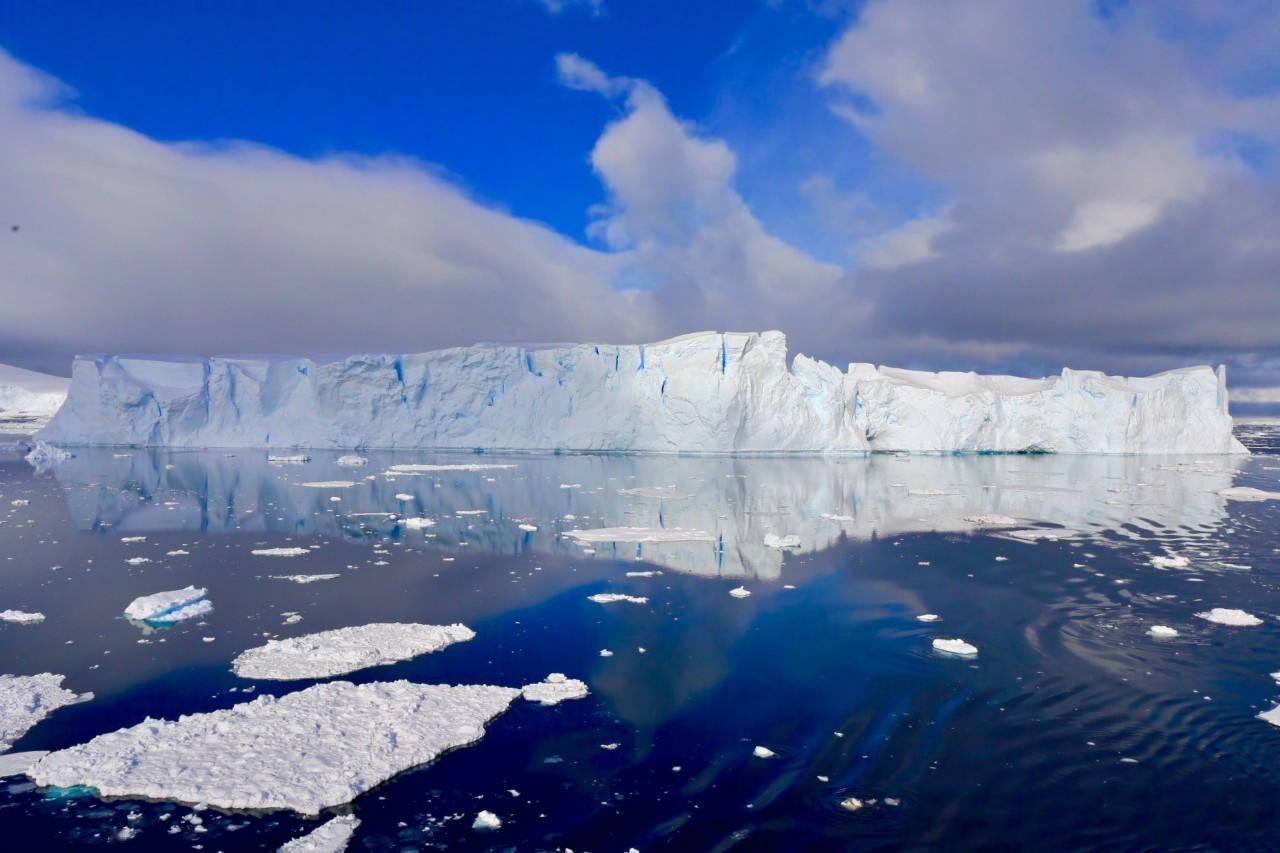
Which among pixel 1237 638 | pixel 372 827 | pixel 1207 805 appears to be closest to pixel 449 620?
pixel 372 827

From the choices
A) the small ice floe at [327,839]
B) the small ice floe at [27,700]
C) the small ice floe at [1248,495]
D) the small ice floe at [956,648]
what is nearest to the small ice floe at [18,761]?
the small ice floe at [27,700]

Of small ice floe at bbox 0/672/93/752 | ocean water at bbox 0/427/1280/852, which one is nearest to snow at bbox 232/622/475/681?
ocean water at bbox 0/427/1280/852

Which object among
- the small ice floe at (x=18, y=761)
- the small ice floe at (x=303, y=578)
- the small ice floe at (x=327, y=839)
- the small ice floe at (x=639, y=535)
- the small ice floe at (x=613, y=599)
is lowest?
the small ice floe at (x=327, y=839)

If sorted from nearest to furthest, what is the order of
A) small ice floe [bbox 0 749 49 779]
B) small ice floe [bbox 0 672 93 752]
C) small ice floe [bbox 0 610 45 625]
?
small ice floe [bbox 0 749 49 779], small ice floe [bbox 0 672 93 752], small ice floe [bbox 0 610 45 625]

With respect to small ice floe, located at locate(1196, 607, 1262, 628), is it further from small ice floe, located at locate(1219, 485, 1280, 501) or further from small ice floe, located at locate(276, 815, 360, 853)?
small ice floe, located at locate(1219, 485, 1280, 501)

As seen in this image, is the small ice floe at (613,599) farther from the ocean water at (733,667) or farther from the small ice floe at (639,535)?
the small ice floe at (639,535)

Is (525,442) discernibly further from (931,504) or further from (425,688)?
(425,688)
